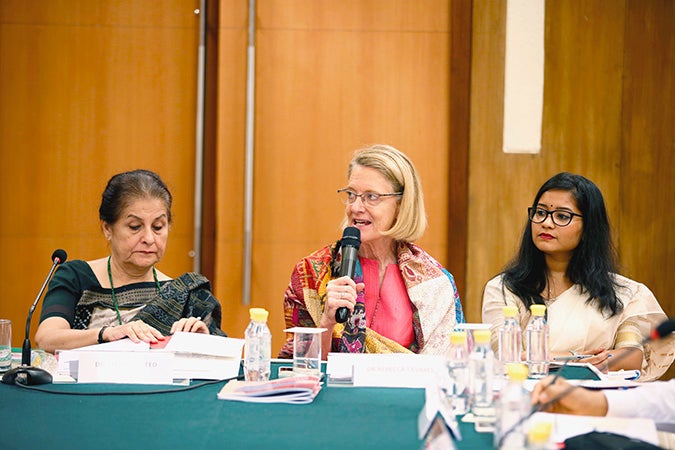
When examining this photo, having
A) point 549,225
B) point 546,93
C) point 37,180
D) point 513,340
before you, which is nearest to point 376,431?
point 513,340

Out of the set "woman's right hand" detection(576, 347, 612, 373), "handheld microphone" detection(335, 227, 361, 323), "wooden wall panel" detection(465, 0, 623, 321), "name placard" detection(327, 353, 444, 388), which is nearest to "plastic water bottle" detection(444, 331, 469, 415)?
"name placard" detection(327, 353, 444, 388)

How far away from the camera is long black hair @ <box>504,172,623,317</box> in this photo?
2996mm

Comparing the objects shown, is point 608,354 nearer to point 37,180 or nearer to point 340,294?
point 340,294

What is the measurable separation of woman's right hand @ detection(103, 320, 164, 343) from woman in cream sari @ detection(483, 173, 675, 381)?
4.16 ft

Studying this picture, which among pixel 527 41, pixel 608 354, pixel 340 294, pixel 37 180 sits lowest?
pixel 608 354

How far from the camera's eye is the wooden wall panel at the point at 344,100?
4.21 m

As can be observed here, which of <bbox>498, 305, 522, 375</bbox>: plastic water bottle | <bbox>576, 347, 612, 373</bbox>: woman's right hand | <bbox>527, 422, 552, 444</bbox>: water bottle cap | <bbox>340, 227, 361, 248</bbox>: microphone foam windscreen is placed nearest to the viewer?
<bbox>527, 422, 552, 444</bbox>: water bottle cap

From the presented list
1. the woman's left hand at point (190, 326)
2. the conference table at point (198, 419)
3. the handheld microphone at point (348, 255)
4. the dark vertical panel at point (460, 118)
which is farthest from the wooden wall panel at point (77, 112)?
the conference table at point (198, 419)

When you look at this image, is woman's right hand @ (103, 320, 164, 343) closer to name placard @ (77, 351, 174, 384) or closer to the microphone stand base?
name placard @ (77, 351, 174, 384)

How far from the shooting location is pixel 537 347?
7.53ft

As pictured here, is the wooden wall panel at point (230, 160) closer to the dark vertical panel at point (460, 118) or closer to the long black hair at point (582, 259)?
the dark vertical panel at point (460, 118)

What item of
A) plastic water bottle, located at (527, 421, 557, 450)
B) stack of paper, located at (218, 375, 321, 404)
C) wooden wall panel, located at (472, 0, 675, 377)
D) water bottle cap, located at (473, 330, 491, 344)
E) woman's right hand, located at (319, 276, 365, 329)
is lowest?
stack of paper, located at (218, 375, 321, 404)

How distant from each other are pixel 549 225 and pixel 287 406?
1.54m

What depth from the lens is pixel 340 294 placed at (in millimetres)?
2240
